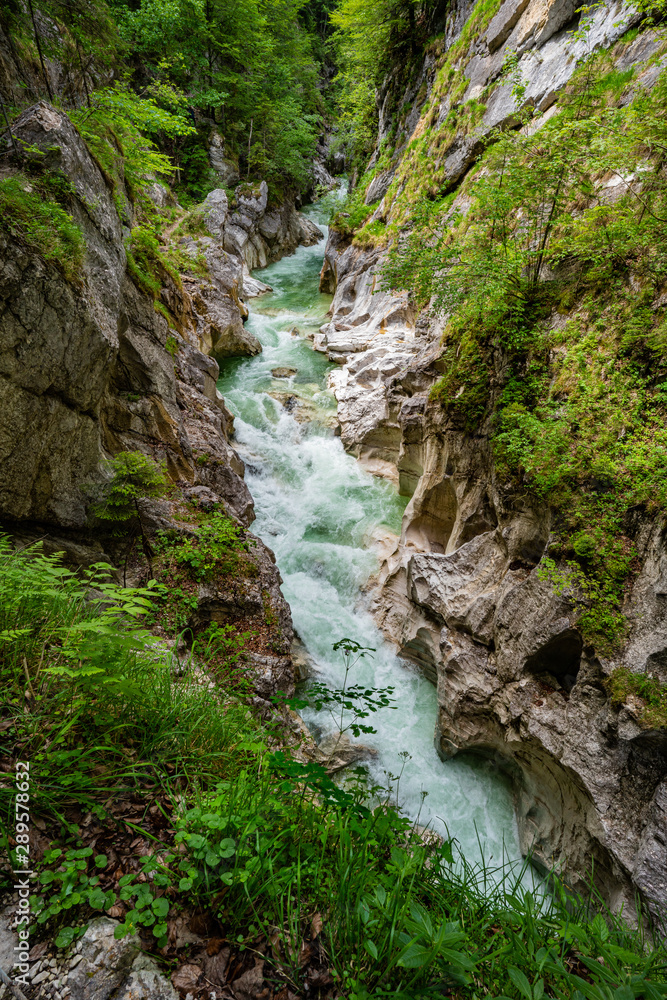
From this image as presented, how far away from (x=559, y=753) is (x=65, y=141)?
8409 millimetres

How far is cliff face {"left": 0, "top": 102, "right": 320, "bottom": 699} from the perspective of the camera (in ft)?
12.6

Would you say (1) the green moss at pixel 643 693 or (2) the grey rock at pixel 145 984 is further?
(1) the green moss at pixel 643 693

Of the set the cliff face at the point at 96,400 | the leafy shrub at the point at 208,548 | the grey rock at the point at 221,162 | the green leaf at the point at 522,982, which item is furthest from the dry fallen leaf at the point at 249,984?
the grey rock at the point at 221,162

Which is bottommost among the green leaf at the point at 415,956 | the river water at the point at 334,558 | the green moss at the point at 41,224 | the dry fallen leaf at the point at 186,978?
the river water at the point at 334,558

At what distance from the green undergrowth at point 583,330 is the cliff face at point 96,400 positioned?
4093 mm

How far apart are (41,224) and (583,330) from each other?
6093 mm

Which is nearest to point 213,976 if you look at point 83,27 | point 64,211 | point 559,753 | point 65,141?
point 559,753

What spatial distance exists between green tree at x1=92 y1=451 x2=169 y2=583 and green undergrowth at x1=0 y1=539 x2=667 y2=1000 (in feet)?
7.41

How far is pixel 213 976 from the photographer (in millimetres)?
1665

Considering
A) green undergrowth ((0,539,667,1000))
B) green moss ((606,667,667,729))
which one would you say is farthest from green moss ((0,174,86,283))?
green moss ((606,667,667,729))

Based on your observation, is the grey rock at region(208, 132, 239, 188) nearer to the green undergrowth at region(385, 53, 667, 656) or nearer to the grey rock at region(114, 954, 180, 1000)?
the green undergrowth at region(385, 53, 667, 656)

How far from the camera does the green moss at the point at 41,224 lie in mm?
3586

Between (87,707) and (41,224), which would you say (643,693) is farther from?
(41,224)

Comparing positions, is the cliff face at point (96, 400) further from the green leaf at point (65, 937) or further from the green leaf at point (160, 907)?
the green leaf at point (65, 937)
